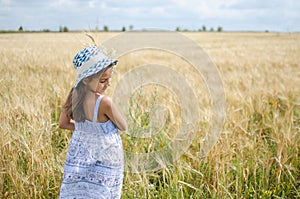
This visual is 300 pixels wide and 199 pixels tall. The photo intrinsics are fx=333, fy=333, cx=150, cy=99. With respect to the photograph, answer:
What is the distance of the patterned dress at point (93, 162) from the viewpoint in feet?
4.76

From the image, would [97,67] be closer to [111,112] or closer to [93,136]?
[111,112]

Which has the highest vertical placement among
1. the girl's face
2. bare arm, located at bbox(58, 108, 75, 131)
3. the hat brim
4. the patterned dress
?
the hat brim

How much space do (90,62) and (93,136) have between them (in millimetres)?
325

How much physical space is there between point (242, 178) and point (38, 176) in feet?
4.06

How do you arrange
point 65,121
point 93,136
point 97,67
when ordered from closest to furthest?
point 97,67 → point 93,136 → point 65,121

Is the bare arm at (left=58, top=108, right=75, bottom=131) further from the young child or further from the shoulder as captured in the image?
the shoulder

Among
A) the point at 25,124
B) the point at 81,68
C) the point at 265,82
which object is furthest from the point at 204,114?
the point at 265,82

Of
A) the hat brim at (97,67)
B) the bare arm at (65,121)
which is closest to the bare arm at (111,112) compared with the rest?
the hat brim at (97,67)

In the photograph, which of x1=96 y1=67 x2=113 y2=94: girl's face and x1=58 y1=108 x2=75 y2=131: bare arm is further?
x1=58 y1=108 x2=75 y2=131: bare arm

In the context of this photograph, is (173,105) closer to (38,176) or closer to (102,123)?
(38,176)

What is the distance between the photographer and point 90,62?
1376 millimetres

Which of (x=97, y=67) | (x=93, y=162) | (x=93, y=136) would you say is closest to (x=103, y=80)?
(x=97, y=67)

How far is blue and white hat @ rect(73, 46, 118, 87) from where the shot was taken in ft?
4.45

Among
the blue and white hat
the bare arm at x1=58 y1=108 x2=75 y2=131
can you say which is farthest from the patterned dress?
the blue and white hat
